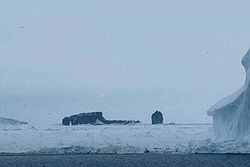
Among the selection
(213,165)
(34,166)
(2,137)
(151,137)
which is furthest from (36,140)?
(213,165)

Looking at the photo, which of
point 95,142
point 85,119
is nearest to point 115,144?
point 95,142

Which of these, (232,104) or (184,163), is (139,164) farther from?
(232,104)

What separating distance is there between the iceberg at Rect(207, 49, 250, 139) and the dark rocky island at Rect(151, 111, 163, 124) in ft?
80.2

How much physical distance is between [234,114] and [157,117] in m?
27.9

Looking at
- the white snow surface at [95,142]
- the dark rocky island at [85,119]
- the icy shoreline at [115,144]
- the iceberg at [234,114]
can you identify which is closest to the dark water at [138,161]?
the icy shoreline at [115,144]

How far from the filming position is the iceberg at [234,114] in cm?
2794

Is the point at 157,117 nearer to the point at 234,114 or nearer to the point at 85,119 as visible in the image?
the point at 85,119

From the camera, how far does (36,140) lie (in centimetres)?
3028

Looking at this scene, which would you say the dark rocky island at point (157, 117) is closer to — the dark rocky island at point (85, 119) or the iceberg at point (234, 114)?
the dark rocky island at point (85, 119)

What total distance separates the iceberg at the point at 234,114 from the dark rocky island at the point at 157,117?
2445 cm

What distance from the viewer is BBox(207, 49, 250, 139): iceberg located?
2794 centimetres

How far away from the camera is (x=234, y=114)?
1146 inches

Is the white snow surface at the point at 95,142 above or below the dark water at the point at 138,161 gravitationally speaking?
above

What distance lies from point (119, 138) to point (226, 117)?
18.3 ft
